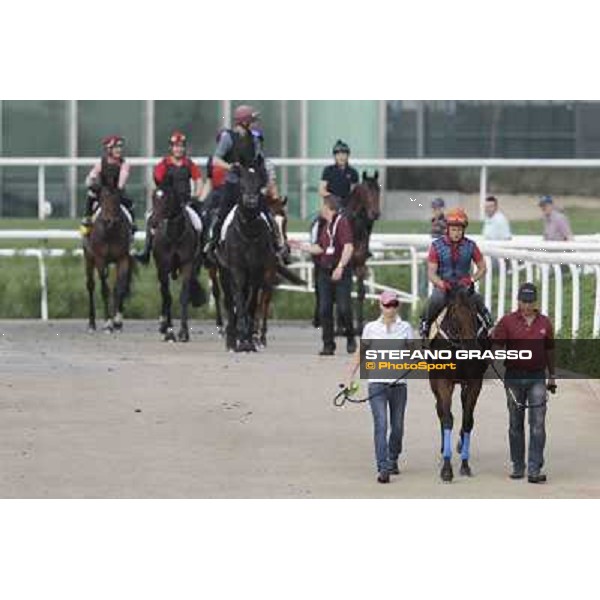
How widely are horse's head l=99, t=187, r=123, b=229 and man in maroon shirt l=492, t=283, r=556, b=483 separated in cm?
1183

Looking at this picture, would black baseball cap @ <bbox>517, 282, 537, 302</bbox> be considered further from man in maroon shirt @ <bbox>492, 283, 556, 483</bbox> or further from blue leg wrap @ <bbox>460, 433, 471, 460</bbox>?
blue leg wrap @ <bbox>460, 433, 471, 460</bbox>

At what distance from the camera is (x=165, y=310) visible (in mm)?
26188

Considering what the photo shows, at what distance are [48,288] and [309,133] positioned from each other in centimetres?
648

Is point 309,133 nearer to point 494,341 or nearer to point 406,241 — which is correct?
point 406,241

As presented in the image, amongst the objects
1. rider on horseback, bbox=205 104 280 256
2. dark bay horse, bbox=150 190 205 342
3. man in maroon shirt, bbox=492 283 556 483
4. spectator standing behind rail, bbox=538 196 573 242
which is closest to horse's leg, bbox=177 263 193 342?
dark bay horse, bbox=150 190 205 342

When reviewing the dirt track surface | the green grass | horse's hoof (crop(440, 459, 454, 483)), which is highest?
horse's hoof (crop(440, 459, 454, 483))

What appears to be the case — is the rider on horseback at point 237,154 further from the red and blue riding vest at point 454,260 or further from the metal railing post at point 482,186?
the metal railing post at point 482,186

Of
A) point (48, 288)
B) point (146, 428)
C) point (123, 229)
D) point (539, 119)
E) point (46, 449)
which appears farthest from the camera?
point (539, 119)

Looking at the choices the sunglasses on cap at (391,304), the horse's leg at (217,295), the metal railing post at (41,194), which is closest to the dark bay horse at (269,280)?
the horse's leg at (217,295)

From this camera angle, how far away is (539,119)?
3566 centimetres

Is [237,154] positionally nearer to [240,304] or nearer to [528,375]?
[240,304]

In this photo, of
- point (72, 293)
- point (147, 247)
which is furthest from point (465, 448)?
point (72, 293)

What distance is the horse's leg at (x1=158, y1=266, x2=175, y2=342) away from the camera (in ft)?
84.4

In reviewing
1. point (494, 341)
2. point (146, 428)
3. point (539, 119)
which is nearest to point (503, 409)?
point (146, 428)
